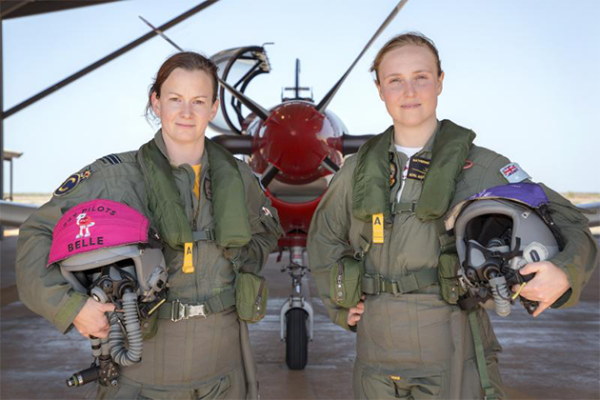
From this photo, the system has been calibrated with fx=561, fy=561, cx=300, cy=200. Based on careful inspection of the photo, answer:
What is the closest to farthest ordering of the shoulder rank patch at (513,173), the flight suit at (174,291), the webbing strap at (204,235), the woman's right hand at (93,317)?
the woman's right hand at (93,317) < the flight suit at (174,291) < the shoulder rank patch at (513,173) < the webbing strap at (204,235)

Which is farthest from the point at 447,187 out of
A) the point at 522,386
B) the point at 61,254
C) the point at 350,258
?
the point at 522,386

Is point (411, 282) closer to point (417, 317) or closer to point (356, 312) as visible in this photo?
point (417, 317)

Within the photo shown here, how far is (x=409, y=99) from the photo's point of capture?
200cm

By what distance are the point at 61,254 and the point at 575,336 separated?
5.52 metres

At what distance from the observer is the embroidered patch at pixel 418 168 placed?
6.71ft

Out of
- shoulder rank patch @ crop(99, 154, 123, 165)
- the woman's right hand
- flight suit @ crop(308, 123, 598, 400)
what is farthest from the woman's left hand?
shoulder rank patch @ crop(99, 154, 123, 165)

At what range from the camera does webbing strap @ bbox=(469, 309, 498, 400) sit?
1.82 metres

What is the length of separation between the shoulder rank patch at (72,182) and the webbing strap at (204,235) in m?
0.43

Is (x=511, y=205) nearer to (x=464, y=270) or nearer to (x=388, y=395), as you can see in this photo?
(x=464, y=270)

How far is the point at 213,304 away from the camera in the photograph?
1.97m

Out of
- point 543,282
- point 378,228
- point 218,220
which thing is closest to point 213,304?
point 218,220

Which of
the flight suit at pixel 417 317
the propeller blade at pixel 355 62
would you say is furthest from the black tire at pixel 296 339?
the flight suit at pixel 417 317

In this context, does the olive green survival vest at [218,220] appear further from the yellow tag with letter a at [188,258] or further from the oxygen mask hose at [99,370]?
the oxygen mask hose at [99,370]

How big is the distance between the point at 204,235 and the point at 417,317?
0.80 metres
